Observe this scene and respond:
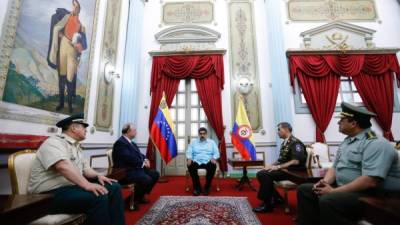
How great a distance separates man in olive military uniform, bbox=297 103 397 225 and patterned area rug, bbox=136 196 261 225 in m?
0.74

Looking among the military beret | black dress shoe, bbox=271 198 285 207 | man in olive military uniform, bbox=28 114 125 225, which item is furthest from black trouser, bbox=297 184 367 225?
man in olive military uniform, bbox=28 114 125 225

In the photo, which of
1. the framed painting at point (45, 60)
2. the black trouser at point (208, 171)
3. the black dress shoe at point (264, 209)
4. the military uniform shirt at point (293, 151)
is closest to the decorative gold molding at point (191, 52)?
the framed painting at point (45, 60)

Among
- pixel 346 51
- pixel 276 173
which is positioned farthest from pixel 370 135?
pixel 346 51

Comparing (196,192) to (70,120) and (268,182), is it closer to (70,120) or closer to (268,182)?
(268,182)

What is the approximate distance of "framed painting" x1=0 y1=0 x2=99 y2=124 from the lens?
2.08 metres

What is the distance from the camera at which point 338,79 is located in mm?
5215

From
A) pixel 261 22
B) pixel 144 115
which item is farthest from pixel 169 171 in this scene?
pixel 261 22

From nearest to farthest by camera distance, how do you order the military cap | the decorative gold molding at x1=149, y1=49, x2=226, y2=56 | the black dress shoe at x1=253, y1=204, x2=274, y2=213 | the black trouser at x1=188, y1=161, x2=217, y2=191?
the military cap
the black dress shoe at x1=253, y1=204, x2=274, y2=213
the black trouser at x1=188, y1=161, x2=217, y2=191
the decorative gold molding at x1=149, y1=49, x2=226, y2=56

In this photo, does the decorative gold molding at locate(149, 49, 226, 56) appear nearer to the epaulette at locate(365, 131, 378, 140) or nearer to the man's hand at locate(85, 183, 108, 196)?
the epaulette at locate(365, 131, 378, 140)

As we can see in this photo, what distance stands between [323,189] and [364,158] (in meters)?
0.36

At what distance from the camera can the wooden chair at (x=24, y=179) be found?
136cm

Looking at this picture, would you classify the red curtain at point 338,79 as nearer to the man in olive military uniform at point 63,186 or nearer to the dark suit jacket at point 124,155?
the dark suit jacket at point 124,155

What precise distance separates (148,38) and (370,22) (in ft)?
20.5

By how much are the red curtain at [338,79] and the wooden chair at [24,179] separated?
16.9 feet
